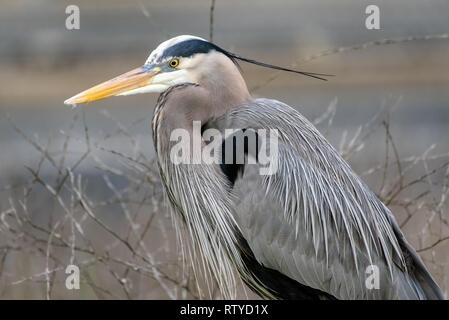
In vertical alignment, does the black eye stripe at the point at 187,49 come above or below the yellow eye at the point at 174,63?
above

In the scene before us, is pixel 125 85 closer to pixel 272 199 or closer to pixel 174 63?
pixel 174 63

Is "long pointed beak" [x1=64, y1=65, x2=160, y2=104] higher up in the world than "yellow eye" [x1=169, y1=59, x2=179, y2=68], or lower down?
lower down

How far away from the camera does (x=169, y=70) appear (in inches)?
135

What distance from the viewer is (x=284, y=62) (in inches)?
367

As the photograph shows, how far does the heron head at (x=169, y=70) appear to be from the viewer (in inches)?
134

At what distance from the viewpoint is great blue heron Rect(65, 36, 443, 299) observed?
3352mm

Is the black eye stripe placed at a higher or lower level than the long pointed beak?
higher

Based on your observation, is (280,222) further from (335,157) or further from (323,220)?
(335,157)

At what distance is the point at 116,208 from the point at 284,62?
3.36 metres

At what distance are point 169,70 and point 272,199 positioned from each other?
2.34 ft

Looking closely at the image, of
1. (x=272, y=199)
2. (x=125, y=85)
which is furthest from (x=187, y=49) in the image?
(x=272, y=199)

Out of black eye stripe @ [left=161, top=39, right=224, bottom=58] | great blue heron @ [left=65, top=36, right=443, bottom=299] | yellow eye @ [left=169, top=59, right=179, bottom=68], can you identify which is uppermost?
black eye stripe @ [left=161, top=39, right=224, bottom=58]

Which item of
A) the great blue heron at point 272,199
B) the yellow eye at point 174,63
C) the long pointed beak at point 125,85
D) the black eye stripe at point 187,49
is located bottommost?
the great blue heron at point 272,199
